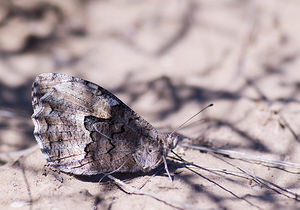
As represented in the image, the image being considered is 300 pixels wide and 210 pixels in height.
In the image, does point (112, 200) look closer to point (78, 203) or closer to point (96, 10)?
point (78, 203)

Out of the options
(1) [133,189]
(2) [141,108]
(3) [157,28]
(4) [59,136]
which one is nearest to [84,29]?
(3) [157,28]

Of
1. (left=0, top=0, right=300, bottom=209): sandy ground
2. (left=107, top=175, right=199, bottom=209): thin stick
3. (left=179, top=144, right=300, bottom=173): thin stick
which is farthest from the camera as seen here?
(left=179, top=144, right=300, bottom=173): thin stick

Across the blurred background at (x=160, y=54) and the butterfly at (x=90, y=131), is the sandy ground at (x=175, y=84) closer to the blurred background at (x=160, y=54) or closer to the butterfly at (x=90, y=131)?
the blurred background at (x=160, y=54)

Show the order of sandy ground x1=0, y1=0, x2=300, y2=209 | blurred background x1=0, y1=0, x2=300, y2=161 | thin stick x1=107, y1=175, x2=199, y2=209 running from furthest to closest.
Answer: blurred background x1=0, y1=0, x2=300, y2=161
sandy ground x1=0, y1=0, x2=300, y2=209
thin stick x1=107, y1=175, x2=199, y2=209

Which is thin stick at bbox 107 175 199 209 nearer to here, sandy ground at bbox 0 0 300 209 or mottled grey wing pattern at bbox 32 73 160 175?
sandy ground at bbox 0 0 300 209

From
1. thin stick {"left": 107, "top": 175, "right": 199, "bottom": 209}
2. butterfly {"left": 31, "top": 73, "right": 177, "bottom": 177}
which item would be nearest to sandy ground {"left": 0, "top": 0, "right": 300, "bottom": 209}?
thin stick {"left": 107, "top": 175, "right": 199, "bottom": 209}

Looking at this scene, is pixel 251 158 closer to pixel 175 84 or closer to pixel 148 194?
pixel 148 194

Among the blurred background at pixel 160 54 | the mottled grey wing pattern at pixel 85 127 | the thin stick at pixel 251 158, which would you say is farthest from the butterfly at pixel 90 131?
the blurred background at pixel 160 54
